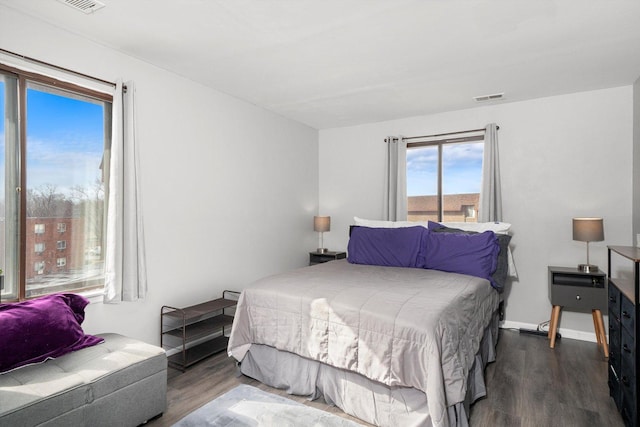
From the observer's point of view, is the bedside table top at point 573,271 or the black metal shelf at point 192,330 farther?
the bedside table top at point 573,271

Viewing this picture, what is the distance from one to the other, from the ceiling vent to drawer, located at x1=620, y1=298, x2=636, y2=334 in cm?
349

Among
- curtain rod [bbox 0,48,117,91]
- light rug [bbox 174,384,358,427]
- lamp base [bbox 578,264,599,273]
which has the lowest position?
light rug [bbox 174,384,358,427]

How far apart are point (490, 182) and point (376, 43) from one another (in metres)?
2.20

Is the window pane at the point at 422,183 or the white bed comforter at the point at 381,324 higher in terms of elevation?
the window pane at the point at 422,183

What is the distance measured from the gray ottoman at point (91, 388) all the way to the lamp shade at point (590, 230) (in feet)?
12.1

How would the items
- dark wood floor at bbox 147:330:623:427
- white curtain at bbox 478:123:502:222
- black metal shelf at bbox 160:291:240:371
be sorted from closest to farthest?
dark wood floor at bbox 147:330:623:427
black metal shelf at bbox 160:291:240:371
white curtain at bbox 478:123:502:222

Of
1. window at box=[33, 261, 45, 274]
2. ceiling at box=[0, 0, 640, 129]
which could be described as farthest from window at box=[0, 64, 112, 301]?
ceiling at box=[0, 0, 640, 129]

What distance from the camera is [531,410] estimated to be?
2256 millimetres

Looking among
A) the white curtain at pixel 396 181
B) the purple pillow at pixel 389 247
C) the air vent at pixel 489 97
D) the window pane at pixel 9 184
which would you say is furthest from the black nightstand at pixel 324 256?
the window pane at pixel 9 184

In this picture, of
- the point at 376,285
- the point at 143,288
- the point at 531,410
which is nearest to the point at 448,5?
the point at 376,285

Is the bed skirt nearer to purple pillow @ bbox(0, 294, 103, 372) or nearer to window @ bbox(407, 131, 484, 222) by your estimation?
purple pillow @ bbox(0, 294, 103, 372)

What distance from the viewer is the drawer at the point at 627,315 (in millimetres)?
1865

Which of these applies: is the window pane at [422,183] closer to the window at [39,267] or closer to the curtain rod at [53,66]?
the curtain rod at [53,66]

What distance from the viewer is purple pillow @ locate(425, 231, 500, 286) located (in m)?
3.09
